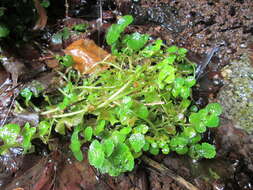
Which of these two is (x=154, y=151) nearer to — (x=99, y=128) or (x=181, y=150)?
(x=181, y=150)

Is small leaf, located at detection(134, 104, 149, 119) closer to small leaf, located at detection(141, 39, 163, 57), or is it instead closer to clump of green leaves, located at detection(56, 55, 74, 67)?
small leaf, located at detection(141, 39, 163, 57)

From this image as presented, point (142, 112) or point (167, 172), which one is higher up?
point (142, 112)

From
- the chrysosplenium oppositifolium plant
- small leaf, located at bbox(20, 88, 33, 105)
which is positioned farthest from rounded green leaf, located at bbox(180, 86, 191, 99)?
small leaf, located at bbox(20, 88, 33, 105)

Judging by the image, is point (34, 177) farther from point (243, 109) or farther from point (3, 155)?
point (243, 109)

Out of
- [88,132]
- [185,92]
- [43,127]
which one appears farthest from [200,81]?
[43,127]

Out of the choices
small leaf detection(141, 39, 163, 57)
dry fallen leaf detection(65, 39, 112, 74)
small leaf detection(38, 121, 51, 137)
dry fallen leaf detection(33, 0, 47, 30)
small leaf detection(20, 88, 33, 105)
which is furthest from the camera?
dry fallen leaf detection(33, 0, 47, 30)

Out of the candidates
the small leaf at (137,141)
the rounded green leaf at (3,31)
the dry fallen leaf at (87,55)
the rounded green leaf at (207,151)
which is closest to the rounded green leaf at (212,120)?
the rounded green leaf at (207,151)
